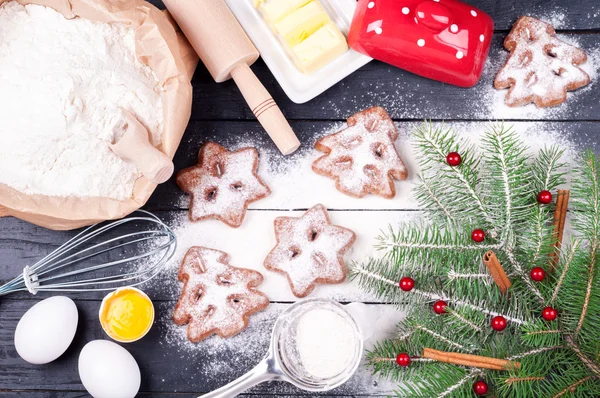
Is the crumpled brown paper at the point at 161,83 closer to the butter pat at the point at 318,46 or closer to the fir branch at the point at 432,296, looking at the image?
the butter pat at the point at 318,46

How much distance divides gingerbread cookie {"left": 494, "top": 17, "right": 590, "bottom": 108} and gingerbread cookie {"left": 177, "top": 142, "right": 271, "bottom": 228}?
0.61m

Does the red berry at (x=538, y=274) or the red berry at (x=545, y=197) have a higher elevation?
the red berry at (x=545, y=197)

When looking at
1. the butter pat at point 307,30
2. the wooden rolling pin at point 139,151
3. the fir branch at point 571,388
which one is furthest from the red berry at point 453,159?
the wooden rolling pin at point 139,151

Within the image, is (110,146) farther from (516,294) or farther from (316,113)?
(516,294)

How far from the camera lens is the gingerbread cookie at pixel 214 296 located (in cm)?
141

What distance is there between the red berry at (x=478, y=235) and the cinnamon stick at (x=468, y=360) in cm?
23

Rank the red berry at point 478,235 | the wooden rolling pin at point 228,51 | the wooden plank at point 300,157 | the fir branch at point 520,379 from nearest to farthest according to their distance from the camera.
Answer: the fir branch at point 520,379
the red berry at point 478,235
the wooden rolling pin at point 228,51
the wooden plank at point 300,157

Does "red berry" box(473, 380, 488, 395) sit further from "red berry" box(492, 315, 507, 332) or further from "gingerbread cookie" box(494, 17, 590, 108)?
"gingerbread cookie" box(494, 17, 590, 108)

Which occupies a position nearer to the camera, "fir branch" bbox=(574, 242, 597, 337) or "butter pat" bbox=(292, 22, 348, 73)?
"fir branch" bbox=(574, 242, 597, 337)

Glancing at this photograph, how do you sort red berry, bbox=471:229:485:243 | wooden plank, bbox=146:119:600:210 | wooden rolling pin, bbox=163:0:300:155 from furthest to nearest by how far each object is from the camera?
wooden plank, bbox=146:119:600:210 < wooden rolling pin, bbox=163:0:300:155 < red berry, bbox=471:229:485:243

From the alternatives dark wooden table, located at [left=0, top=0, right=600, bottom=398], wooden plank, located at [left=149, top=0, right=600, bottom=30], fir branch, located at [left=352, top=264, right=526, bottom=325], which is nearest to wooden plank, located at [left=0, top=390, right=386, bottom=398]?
dark wooden table, located at [left=0, top=0, right=600, bottom=398]

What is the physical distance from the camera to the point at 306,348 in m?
1.30

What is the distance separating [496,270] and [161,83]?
79 cm

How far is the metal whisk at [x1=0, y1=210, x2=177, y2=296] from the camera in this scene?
1.46 metres
